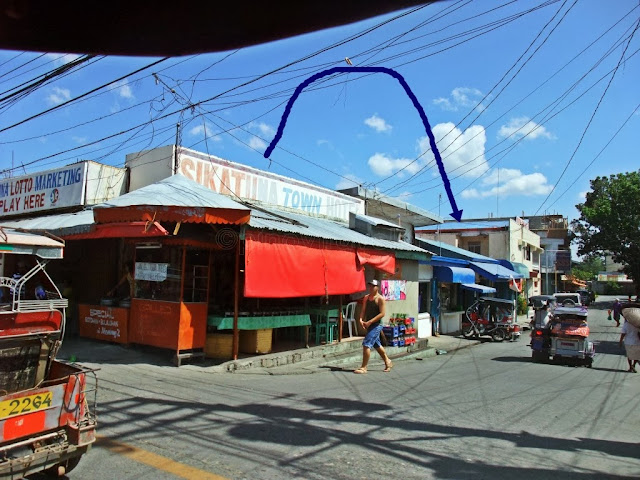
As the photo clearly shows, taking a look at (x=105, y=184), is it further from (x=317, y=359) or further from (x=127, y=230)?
(x=317, y=359)

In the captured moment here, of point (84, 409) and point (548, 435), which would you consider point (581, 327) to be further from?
point (84, 409)

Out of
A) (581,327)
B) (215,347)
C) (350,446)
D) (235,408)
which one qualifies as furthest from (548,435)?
(581,327)

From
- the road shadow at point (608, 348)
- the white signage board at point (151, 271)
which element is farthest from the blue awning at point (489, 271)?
the white signage board at point (151, 271)

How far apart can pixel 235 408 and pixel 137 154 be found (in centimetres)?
867

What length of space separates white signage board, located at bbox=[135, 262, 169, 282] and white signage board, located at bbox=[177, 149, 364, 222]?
2.99 metres

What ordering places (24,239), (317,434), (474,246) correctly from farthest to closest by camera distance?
(474,246)
(317,434)
(24,239)

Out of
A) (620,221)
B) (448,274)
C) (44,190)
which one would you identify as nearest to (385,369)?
(448,274)

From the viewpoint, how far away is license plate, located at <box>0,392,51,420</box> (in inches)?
150

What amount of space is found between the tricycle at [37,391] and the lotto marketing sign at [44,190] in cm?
896

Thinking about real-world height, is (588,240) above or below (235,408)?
above

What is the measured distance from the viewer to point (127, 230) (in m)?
9.08

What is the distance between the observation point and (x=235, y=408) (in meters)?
6.58

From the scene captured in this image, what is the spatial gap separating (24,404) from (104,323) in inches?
283

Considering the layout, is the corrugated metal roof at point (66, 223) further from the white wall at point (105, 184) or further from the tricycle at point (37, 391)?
the tricycle at point (37, 391)
